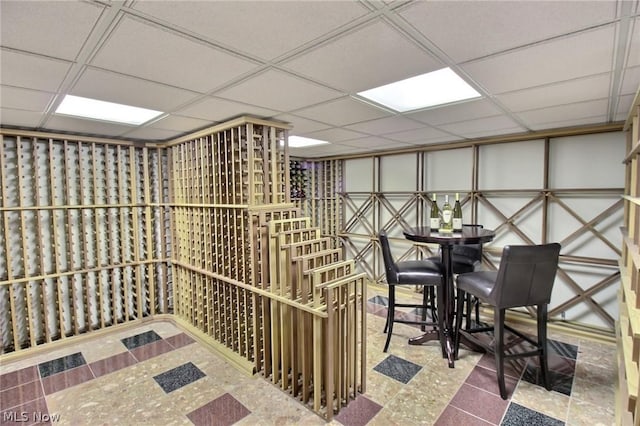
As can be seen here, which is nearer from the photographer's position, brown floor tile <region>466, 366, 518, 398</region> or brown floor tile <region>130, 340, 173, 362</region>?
brown floor tile <region>466, 366, 518, 398</region>

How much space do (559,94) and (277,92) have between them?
1.81 m

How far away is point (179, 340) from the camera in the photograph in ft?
10.8

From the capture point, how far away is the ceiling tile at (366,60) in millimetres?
1202

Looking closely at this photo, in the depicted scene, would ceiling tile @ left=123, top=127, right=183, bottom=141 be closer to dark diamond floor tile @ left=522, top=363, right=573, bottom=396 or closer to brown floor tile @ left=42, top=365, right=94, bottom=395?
brown floor tile @ left=42, top=365, right=94, bottom=395

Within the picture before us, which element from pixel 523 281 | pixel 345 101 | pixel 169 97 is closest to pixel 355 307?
pixel 523 281

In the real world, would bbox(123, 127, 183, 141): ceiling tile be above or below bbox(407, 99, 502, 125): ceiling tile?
above

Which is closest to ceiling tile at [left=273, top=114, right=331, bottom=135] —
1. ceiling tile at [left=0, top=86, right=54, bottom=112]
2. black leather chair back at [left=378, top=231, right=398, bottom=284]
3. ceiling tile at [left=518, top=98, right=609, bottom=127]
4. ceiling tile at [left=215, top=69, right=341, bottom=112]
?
ceiling tile at [left=215, top=69, right=341, bottom=112]

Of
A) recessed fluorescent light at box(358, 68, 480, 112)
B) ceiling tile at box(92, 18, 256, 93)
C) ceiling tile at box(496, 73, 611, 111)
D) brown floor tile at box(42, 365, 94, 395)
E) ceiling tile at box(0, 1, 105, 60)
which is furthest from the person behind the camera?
brown floor tile at box(42, 365, 94, 395)

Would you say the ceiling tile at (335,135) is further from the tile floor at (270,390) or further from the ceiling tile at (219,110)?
the tile floor at (270,390)

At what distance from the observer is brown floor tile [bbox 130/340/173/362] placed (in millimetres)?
2949

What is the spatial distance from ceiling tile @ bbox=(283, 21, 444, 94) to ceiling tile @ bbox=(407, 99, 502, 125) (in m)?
0.80

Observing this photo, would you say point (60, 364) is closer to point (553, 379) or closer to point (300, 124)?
point (300, 124)

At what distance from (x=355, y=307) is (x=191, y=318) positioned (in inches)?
85.8

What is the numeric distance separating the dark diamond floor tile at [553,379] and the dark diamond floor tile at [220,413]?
89.3 inches
